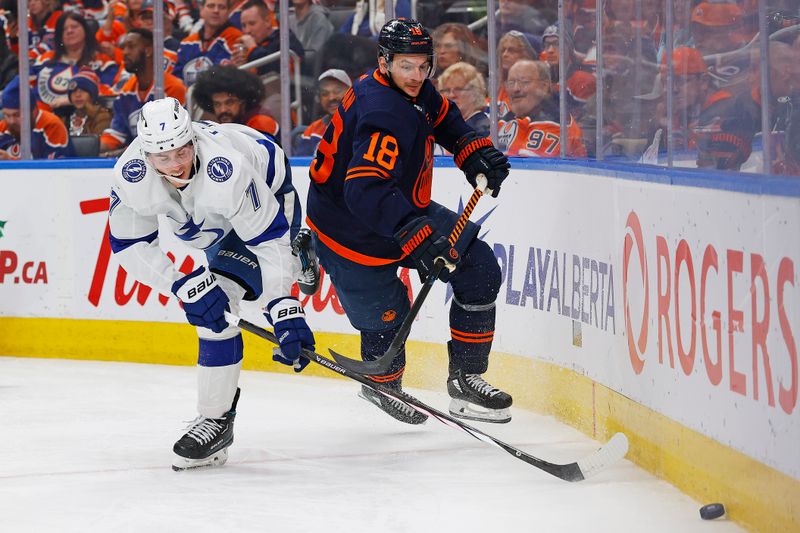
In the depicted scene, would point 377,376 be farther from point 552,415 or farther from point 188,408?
point 188,408

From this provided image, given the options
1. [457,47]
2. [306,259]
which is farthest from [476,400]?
[457,47]

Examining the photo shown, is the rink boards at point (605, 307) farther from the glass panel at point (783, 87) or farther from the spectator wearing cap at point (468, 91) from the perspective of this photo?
the spectator wearing cap at point (468, 91)

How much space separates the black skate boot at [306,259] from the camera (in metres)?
4.16

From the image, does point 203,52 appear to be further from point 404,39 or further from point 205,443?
point 205,443

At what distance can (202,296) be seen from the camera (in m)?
3.46

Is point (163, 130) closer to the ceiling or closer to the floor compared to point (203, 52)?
closer to the floor

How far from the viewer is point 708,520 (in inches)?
118

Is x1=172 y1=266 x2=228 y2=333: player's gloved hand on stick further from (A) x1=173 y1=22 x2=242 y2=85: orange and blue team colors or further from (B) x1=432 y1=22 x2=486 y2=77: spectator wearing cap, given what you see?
(A) x1=173 y1=22 x2=242 y2=85: orange and blue team colors

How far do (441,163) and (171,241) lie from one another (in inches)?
54.7

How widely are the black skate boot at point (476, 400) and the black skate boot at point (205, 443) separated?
2.39 ft

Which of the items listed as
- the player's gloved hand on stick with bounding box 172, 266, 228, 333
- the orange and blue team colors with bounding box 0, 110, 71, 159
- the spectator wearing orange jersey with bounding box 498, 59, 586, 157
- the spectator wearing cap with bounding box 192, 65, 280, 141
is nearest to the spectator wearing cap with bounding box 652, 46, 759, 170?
the spectator wearing orange jersey with bounding box 498, 59, 586, 157

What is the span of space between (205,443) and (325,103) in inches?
92.2

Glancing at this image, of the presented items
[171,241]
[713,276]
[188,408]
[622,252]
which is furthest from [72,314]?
[713,276]

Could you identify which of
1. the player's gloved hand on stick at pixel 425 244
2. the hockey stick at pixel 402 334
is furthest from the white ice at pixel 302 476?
the player's gloved hand on stick at pixel 425 244
